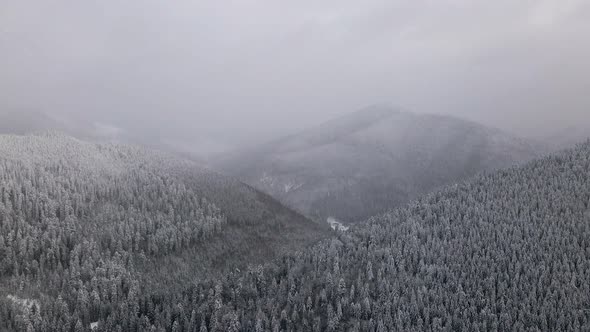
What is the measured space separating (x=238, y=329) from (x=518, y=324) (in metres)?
91.2

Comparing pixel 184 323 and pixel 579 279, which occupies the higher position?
pixel 184 323

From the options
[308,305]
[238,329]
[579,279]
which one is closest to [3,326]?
[238,329]

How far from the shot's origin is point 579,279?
183 metres

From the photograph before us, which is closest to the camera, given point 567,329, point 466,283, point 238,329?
point 567,329

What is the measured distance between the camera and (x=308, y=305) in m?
182

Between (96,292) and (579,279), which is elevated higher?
(96,292)

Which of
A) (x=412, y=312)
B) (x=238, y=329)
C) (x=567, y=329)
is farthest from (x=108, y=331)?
(x=567, y=329)

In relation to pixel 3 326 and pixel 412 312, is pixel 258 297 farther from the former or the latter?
pixel 3 326

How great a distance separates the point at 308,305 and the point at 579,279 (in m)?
97.4

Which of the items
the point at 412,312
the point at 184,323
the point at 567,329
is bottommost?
the point at 567,329

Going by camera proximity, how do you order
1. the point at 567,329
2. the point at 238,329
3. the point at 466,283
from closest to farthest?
the point at 567,329 → the point at 238,329 → the point at 466,283

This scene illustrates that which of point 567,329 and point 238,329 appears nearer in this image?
point 567,329

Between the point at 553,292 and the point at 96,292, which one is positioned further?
the point at 96,292

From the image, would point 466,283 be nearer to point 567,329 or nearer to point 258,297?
point 567,329
